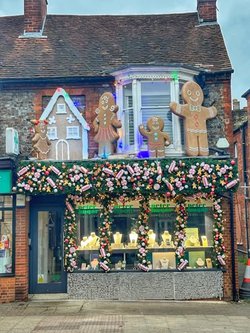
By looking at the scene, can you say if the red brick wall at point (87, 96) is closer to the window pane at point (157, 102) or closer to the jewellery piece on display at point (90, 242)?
the window pane at point (157, 102)

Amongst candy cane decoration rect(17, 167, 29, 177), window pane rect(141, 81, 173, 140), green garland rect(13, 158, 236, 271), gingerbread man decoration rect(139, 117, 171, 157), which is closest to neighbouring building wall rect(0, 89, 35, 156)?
candy cane decoration rect(17, 167, 29, 177)

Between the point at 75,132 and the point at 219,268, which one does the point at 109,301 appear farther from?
the point at 75,132

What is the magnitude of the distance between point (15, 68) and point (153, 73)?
429 centimetres

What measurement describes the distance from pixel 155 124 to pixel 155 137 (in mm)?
350

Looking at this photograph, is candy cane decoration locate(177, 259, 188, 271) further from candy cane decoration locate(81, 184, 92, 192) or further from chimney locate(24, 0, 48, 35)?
chimney locate(24, 0, 48, 35)

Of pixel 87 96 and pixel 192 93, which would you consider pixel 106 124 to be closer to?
pixel 87 96

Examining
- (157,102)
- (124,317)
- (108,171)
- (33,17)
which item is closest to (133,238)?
(108,171)

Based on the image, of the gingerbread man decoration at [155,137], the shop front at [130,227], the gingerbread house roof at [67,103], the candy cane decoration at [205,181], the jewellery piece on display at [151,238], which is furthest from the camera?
the gingerbread house roof at [67,103]

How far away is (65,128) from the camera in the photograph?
12539 millimetres

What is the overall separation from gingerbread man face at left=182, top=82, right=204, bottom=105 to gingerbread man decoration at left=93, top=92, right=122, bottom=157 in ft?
6.21

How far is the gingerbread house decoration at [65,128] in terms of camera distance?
12406mm

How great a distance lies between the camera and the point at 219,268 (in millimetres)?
11664

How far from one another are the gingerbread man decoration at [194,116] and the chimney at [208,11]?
4.38m

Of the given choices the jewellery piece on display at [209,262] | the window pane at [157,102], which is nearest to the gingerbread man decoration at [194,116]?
the window pane at [157,102]
